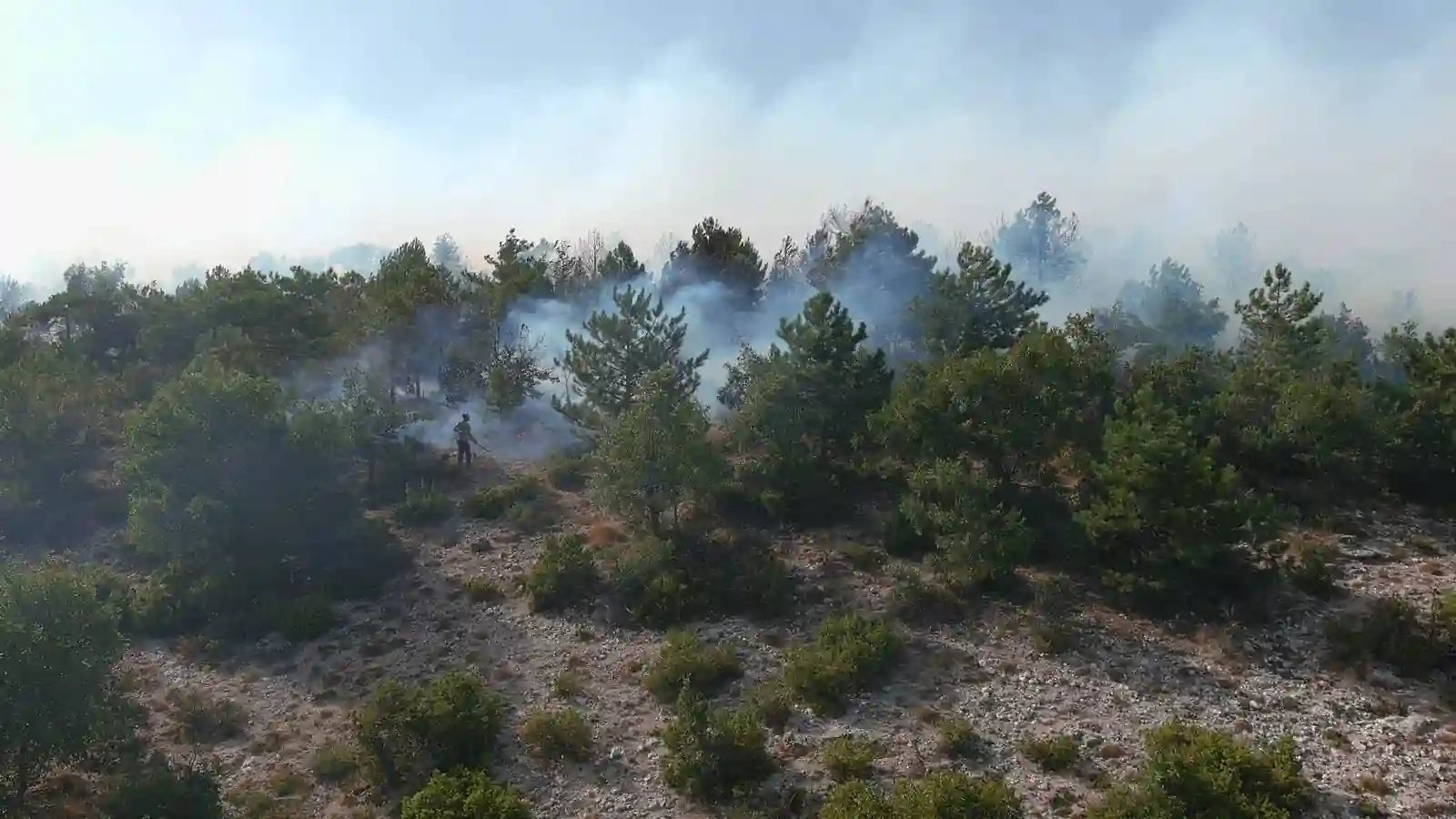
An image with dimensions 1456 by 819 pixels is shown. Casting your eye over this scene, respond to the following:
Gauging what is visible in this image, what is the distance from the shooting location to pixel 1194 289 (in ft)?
205

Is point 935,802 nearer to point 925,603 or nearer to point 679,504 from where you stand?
point 925,603

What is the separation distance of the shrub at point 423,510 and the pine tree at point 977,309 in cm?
1940

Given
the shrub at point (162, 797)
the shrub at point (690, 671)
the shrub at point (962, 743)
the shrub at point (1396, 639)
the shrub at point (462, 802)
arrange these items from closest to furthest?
the shrub at point (462, 802) → the shrub at point (162, 797) → the shrub at point (962, 743) → the shrub at point (1396, 639) → the shrub at point (690, 671)

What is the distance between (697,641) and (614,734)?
3367mm

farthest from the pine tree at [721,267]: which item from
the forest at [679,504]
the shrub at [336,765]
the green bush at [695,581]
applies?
the shrub at [336,765]

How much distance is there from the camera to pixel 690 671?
2141 cm

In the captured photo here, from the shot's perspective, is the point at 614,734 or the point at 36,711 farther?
the point at 614,734

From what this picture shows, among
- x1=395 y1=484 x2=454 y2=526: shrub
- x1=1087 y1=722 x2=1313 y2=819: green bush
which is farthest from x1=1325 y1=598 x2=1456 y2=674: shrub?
x1=395 y1=484 x2=454 y2=526: shrub

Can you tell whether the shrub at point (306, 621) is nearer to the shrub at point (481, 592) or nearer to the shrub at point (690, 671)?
the shrub at point (481, 592)

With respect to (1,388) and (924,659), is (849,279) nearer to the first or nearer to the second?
(924,659)

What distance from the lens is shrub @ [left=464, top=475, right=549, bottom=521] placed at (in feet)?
104

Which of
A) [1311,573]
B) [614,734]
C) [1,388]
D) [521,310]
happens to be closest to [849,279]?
[521,310]

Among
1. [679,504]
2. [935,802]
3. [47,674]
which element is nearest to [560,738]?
[935,802]

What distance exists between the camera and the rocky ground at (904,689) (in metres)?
17.9
